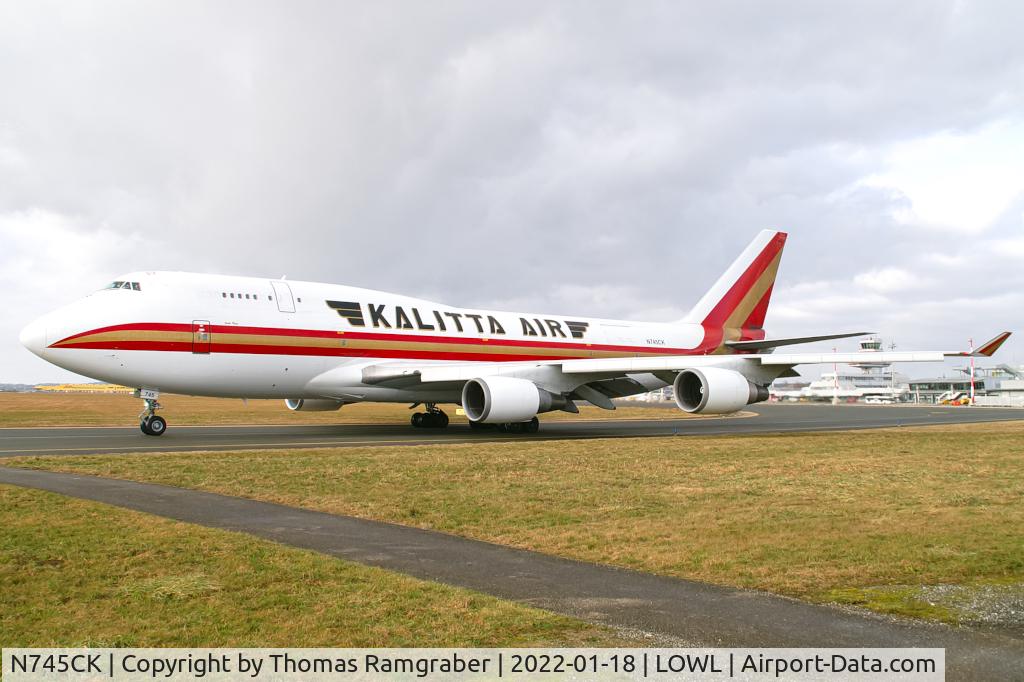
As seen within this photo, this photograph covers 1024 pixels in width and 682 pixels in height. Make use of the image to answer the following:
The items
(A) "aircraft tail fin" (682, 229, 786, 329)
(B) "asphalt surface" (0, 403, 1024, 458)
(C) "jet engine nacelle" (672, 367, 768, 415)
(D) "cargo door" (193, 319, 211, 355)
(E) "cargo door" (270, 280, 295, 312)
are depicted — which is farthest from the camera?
(A) "aircraft tail fin" (682, 229, 786, 329)

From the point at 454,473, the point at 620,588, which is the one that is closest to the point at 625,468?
the point at 454,473

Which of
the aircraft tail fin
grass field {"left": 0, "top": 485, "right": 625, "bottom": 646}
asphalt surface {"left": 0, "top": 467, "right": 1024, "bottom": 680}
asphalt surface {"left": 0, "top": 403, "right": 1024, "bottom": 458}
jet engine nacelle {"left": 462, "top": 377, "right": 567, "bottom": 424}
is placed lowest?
asphalt surface {"left": 0, "top": 467, "right": 1024, "bottom": 680}

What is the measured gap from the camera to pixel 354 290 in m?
23.5

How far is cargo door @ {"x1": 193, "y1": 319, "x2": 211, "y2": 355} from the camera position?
789 inches

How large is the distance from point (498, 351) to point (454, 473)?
1355 centimetres

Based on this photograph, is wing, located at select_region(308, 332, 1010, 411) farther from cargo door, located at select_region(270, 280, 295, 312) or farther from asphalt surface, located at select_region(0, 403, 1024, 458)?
cargo door, located at select_region(270, 280, 295, 312)

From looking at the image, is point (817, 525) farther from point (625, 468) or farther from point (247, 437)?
point (247, 437)

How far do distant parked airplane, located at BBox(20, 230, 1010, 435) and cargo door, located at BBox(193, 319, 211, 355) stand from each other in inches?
1.3

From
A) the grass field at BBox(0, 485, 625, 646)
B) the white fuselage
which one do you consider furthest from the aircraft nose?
the grass field at BBox(0, 485, 625, 646)

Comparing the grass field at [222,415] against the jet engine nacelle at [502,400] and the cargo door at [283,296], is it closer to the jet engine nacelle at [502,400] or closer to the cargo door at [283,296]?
the cargo door at [283,296]

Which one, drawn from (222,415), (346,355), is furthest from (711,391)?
(222,415)

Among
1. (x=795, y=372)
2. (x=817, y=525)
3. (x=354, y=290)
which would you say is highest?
(x=354, y=290)

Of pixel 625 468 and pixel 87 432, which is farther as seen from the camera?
pixel 87 432

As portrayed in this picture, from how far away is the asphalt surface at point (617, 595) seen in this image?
4371mm
